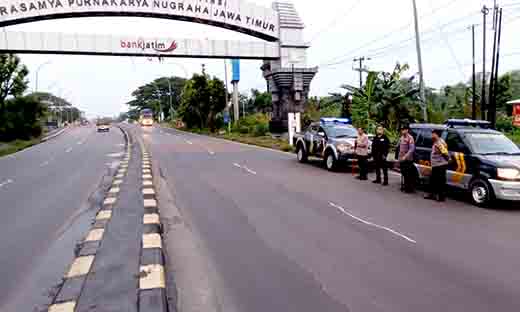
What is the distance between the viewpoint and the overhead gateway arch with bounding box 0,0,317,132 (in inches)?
961

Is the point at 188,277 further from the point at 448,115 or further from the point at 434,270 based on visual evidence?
the point at 448,115

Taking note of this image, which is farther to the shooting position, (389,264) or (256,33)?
(256,33)

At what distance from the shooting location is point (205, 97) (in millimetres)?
45219

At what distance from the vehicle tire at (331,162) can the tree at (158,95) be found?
86.3 metres

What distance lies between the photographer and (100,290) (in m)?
4.20

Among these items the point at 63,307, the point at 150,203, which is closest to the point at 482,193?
the point at 150,203

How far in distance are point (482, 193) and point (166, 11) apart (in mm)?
22556

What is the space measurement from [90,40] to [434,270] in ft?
83.5

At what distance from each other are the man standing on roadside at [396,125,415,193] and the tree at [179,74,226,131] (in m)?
35.9

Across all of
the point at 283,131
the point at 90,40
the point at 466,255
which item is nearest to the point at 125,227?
the point at 466,255

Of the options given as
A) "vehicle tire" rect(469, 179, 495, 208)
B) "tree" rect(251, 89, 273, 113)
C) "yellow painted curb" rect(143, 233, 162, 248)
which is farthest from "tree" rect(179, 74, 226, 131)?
"yellow painted curb" rect(143, 233, 162, 248)

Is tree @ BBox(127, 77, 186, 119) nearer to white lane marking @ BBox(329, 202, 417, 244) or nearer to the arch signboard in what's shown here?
the arch signboard

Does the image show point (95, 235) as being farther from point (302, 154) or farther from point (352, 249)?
point (302, 154)

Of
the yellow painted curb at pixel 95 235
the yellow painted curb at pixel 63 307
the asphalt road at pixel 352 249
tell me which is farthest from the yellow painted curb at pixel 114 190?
the yellow painted curb at pixel 63 307
